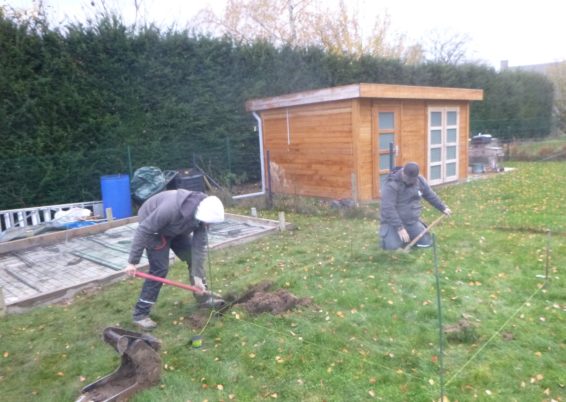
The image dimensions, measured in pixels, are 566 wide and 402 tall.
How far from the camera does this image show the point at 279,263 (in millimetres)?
5910

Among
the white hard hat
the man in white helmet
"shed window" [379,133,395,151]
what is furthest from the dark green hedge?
the white hard hat

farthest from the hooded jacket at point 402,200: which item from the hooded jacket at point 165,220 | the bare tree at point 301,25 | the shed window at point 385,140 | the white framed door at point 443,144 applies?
the bare tree at point 301,25

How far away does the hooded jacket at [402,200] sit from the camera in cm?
583

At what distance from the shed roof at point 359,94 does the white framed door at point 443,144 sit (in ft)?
1.51

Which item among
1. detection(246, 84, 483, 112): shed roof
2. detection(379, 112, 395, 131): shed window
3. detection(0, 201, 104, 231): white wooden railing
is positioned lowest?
detection(0, 201, 104, 231): white wooden railing

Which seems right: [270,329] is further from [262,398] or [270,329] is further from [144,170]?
[144,170]

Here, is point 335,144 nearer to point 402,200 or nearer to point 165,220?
point 402,200

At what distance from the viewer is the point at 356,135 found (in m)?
9.53

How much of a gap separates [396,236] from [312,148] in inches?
197

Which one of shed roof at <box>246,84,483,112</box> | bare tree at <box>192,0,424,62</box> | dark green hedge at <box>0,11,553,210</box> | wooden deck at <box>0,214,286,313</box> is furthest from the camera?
bare tree at <box>192,0,424,62</box>

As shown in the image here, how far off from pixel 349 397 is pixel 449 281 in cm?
240

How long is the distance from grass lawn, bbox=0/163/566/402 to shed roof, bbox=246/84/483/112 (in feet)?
13.4

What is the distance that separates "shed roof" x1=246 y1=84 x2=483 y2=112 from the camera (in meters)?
9.31

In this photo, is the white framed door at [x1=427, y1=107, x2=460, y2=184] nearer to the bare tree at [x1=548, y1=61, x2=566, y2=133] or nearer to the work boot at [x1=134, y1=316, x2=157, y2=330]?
the work boot at [x1=134, y1=316, x2=157, y2=330]
